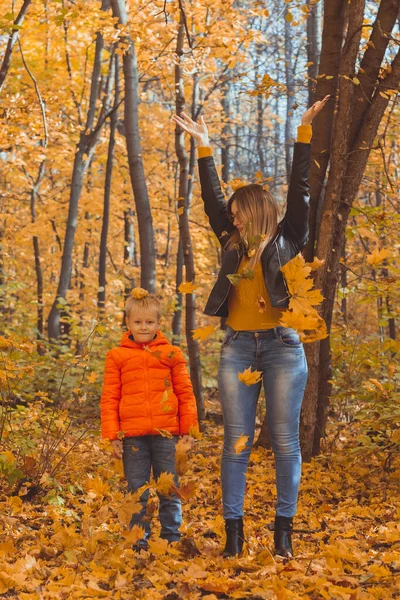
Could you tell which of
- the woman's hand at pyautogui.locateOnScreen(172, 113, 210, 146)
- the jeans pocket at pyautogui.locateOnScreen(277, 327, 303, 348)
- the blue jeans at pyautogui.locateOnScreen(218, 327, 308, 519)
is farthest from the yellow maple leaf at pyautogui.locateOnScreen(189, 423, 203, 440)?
the woman's hand at pyautogui.locateOnScreen(172, 113, 210, 146)

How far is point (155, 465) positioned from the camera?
3592 mm

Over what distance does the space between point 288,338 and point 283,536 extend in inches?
37.4

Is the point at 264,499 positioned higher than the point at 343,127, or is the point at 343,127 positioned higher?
the point at 343,127

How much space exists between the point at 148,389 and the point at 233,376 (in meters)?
0.59

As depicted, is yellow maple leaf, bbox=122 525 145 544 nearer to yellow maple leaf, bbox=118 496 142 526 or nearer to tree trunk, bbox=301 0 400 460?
yellow maple leaf, bbox=118 496 142 526

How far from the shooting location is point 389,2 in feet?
17.4

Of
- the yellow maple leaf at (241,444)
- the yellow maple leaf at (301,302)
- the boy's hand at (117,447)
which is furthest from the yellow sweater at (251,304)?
the boy's hand at (117,447)

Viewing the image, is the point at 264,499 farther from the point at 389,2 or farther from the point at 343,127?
the point at 389,2

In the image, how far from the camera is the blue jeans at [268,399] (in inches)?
122

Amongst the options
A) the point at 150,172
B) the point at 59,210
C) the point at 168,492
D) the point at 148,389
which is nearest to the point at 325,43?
the point at 148,389

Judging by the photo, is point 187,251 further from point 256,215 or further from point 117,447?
point 256,215

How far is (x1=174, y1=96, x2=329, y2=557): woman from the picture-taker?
3088mm

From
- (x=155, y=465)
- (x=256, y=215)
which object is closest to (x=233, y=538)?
(x=155, y=465)

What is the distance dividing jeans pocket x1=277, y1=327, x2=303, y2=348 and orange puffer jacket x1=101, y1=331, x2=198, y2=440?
666mm
